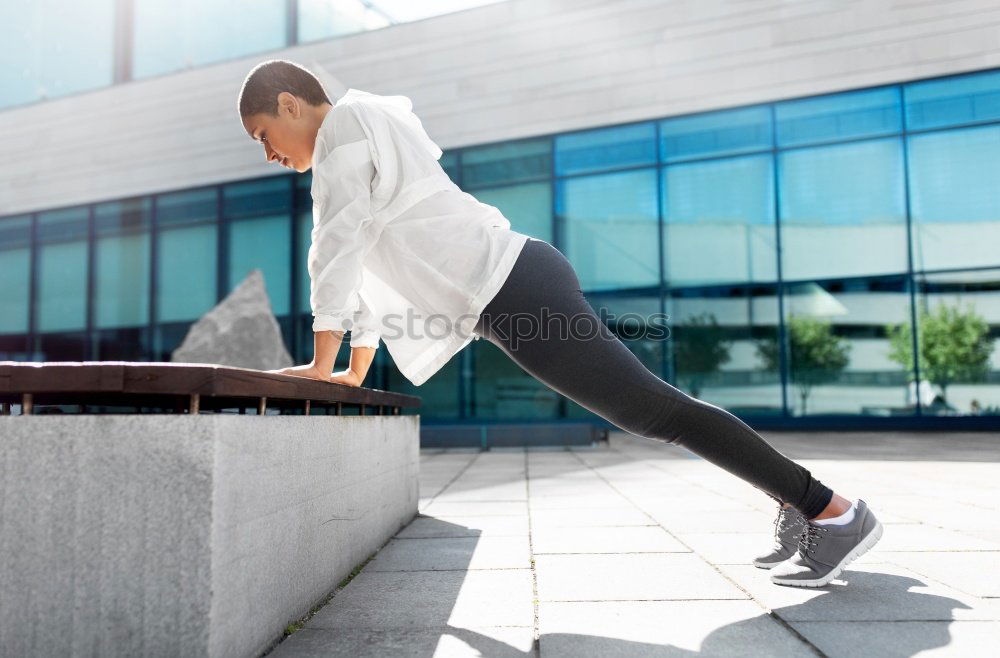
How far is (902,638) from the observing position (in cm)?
181

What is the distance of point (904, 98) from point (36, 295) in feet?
55.6

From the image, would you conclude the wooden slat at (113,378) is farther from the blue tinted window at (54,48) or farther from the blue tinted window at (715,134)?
the blue tinted window at (54,48)

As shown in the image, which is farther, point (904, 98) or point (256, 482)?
point (904, 98)

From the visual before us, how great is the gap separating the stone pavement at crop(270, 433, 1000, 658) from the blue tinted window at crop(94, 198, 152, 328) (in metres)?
12.4

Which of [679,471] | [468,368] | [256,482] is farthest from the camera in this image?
[468,368]

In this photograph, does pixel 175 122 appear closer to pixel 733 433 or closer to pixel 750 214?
pixel 750 214

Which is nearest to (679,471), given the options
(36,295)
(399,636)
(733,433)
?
(733,433)

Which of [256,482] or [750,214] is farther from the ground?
[750,214]

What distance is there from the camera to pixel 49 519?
1.48 metres

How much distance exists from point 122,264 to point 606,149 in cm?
1012

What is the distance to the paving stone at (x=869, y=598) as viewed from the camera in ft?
6.59


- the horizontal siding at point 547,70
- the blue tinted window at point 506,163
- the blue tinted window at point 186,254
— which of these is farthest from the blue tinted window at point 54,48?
the blue tinted window at point 506,163

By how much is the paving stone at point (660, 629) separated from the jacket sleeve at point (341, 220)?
1.03m

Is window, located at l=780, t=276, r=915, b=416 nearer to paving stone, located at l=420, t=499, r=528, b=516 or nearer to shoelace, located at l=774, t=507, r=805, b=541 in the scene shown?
paving stone, located at l=420, t=499, r=528, b=516
